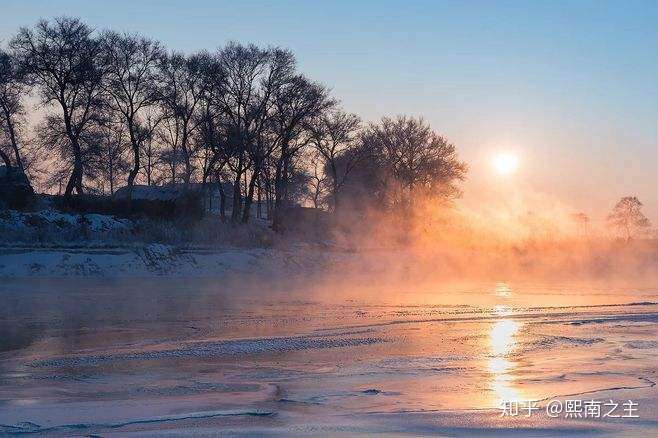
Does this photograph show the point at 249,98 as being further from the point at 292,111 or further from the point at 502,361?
the point at 502,361

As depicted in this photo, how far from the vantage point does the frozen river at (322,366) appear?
7.95m

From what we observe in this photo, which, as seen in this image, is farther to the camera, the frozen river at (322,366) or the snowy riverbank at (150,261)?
the snowy riverbank at (150,261)

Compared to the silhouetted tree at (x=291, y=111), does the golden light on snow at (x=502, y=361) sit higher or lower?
lower

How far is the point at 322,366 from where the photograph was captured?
1137 centimetres

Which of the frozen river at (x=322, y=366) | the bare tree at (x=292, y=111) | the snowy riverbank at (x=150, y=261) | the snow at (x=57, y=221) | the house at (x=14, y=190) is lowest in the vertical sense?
the frozen river at (x=322, y=366)

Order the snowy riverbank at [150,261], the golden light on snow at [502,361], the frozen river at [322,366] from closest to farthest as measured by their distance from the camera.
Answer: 1. the frozen river at [322,366]
2. the golden light on snow at [502,361]
3. the snowy riverbank at [150,261]

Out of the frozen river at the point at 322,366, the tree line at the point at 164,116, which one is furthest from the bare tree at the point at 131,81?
the frozen river at the point at 322,366

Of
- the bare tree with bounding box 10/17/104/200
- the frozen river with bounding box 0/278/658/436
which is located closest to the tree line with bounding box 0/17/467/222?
the bare tree with bounding box 10/17/104/200

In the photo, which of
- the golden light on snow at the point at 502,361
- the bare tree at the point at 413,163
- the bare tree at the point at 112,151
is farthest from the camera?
the bare tree at the point at 413,163

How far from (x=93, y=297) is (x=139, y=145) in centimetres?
3720

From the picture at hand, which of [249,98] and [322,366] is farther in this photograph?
[249,98]

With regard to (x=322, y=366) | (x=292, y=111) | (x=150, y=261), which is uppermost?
(x=292, y=111)

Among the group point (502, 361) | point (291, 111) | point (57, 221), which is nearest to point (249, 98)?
point (291, 111)

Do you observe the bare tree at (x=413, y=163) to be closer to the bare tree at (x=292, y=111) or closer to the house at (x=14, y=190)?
the bare tree at (x=292, y=111)
